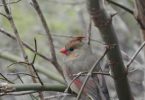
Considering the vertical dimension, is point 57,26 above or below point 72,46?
below

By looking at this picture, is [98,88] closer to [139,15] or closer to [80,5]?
[139,15]

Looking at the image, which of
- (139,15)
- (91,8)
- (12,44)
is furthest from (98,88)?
(12,44)

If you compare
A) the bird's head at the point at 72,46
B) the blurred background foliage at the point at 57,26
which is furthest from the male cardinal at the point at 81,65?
the blurred background foliage at the point at 57,26

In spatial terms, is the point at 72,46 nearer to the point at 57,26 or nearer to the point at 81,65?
the point at 81,65

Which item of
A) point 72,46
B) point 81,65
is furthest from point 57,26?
point 81,65

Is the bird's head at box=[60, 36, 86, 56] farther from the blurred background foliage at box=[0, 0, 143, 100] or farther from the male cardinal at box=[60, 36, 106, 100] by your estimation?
the blurred background foliage at box=[0, 0, 143, 100]

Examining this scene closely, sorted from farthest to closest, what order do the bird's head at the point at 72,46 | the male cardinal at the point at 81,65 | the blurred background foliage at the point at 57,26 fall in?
the blurred background foliage at the point at 57,26 → the bird's head at the point at 72,46 → the male cardinal at the point at 81,65

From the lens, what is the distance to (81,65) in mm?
3854

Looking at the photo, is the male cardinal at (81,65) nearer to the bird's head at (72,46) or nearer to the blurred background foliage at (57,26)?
the bird's head at (72,46)

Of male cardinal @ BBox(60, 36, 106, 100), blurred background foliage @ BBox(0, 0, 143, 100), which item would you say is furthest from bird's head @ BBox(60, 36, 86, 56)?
blurred background foliage @ BBox(0, 0, 143, 100)

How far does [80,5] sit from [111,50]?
4102 millimetres

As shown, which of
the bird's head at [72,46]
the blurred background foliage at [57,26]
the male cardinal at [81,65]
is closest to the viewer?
the male cardinal at [81,65]

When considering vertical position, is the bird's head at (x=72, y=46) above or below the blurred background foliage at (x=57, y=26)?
above

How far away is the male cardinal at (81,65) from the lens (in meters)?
3.40
